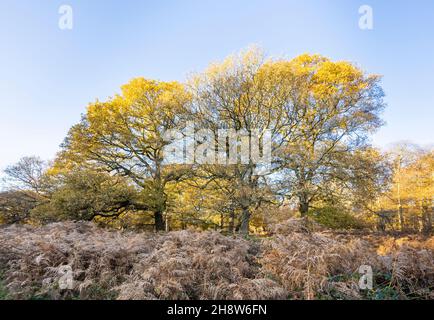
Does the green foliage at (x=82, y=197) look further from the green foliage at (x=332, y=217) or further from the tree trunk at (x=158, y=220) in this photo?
the green foliage at (x=332, y=217)

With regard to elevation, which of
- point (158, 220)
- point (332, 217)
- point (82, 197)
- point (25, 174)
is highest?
point (25, 174)

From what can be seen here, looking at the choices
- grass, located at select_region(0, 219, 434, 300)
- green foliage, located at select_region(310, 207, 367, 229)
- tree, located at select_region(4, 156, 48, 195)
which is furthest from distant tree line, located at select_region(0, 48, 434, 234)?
grass, located at select_region(0, 219, 434, 300)

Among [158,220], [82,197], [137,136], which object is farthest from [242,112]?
[82,197]

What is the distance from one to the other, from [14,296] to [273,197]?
1156 centimetres

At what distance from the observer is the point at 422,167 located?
21266 millimetres

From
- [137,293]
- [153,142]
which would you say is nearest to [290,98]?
[153,142]

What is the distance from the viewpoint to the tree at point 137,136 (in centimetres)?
1588

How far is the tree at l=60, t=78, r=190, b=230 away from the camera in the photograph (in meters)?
15.9

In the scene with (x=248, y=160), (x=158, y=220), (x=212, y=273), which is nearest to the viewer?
(x=212, y=273)

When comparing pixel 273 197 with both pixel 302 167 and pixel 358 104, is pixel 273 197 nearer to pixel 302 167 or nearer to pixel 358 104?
pixel 302 167

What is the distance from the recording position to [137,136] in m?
17.2

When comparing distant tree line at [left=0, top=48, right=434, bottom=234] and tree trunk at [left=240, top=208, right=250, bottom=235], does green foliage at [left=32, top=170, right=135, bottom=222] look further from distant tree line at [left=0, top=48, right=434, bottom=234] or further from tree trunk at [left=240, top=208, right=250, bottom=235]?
tree trunk at [left=240, top=208, right=250, bottom=235]
